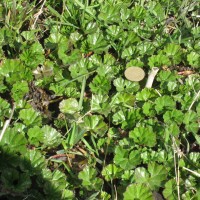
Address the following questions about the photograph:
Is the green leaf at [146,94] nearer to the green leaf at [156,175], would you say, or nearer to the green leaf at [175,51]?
the green leaf at [175,51]

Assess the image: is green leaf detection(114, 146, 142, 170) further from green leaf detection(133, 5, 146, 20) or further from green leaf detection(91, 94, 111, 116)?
green leaf detection(133, 5, 146, 20)

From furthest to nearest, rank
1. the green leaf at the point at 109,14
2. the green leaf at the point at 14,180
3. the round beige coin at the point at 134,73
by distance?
the green leaf at the point at 109,14
the round beige coin at the point at 134,73
the green leaf at the point at 14,180

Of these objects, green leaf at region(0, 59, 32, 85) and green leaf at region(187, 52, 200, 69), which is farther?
green leaf at region(187, 52, 200, 69)

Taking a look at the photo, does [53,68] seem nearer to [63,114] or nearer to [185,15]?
[63,114]

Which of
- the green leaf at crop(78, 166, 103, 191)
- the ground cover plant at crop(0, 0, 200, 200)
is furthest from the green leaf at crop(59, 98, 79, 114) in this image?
the green leaf at crop(78, 166, 103, 191)

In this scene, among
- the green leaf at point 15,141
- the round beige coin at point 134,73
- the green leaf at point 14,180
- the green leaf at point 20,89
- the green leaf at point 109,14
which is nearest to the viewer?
the green leaf at point 14,180

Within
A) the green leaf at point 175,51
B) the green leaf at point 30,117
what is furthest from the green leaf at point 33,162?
the green leaf at point 175,51
